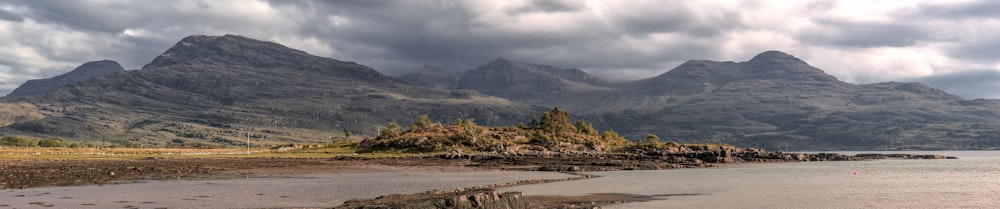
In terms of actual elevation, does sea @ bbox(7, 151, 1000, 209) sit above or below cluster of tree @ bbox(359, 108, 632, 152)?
below

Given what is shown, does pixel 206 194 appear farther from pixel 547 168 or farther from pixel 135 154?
pixel 135 154

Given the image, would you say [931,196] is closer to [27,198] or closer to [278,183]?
[278,183]

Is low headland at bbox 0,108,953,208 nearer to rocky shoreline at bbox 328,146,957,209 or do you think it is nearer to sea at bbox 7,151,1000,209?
rocky shoreline at bbox 328,146,957,209

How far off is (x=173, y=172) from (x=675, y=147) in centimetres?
13336

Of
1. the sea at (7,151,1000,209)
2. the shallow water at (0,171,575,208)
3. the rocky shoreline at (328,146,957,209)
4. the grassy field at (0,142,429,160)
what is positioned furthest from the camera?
the grassy field at (0,142,429,160)

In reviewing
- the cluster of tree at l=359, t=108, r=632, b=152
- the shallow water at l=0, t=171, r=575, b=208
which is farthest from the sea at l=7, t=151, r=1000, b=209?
the cluster of tree at l=359, t=108, r=632, b=152

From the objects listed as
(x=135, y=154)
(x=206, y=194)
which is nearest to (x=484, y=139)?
(x=135, y=154)

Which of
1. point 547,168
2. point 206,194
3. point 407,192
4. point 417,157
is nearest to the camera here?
point 206,194

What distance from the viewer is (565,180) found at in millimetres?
72188

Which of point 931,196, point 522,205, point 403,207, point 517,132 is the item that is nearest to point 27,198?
point 403,207

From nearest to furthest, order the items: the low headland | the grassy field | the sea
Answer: the sea
the low headland
the grassy field

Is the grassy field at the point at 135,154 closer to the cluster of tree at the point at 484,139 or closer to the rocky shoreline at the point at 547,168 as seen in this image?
the cluster of tree at the point at 484,139

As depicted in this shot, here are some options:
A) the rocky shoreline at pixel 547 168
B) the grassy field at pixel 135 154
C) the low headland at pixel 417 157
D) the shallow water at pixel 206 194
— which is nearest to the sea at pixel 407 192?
the shallow water at pixel 206 194

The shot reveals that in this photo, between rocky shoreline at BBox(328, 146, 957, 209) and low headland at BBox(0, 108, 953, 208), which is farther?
low headland at BBox(0, 108, 953, 208)
